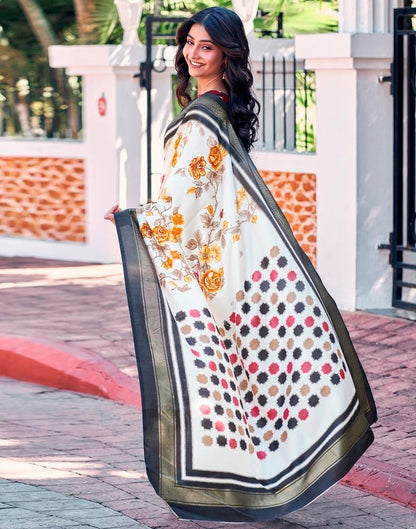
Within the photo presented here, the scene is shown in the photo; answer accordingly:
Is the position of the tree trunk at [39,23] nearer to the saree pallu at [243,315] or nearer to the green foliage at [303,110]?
the green foliage at [303,110]

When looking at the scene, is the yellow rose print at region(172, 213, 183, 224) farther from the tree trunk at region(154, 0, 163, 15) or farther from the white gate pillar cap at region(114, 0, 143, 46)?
the tree trunk at region(154, 0, 163, 15)

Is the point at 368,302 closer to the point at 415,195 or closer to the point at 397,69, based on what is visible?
the point at 415,195

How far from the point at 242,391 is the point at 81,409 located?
7.79 feet

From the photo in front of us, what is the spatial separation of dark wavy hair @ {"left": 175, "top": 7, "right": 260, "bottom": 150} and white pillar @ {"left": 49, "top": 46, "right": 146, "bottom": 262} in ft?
21.8

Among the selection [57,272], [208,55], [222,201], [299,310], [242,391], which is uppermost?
[208,55]

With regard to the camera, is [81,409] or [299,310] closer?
[299,310]

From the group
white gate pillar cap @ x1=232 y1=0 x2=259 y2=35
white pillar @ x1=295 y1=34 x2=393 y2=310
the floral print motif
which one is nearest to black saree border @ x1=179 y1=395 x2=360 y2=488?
the floral print motif

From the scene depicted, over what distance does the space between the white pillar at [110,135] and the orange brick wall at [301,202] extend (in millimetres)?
2137

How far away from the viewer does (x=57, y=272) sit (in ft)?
35.2

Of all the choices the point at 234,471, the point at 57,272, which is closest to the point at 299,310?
the point at 234,471

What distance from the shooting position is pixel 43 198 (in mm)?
11852

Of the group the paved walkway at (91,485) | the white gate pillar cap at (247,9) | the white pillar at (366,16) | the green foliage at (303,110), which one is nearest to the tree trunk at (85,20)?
the green foliage at (303,110)

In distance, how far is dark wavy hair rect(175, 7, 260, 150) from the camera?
436 cm

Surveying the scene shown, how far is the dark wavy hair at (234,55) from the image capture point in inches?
171
